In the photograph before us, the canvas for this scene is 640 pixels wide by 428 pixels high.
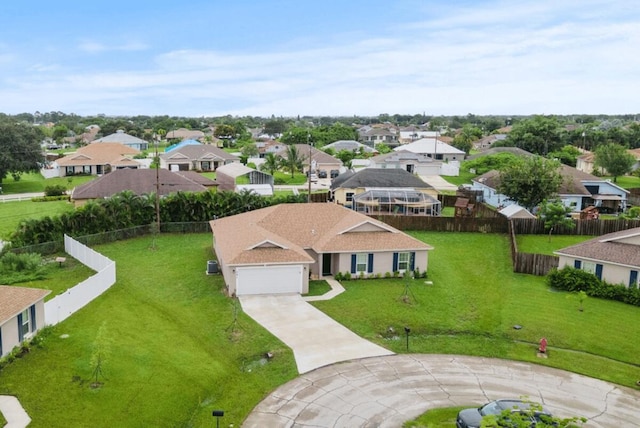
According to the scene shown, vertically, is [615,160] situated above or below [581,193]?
above

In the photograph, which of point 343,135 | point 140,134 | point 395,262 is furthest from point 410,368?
point 140,134

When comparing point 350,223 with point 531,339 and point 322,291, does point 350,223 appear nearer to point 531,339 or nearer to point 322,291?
point 322,291

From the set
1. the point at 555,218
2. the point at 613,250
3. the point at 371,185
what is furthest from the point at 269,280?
the point at 371,185

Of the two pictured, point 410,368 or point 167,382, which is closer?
point 167,382

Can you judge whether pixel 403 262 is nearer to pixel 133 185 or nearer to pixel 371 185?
pixel 371 185

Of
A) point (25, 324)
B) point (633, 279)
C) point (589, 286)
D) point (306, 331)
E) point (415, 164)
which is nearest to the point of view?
point (25, 324)

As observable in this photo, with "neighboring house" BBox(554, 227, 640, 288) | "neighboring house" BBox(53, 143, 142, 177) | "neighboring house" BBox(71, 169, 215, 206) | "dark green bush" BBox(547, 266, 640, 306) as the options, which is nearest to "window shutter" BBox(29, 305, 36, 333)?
"dark green bush" BBox(547, 266, 640, 306)

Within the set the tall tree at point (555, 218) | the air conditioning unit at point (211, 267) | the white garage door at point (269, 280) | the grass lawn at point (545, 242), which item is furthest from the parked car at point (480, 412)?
the tall tree at point (555, 218)
